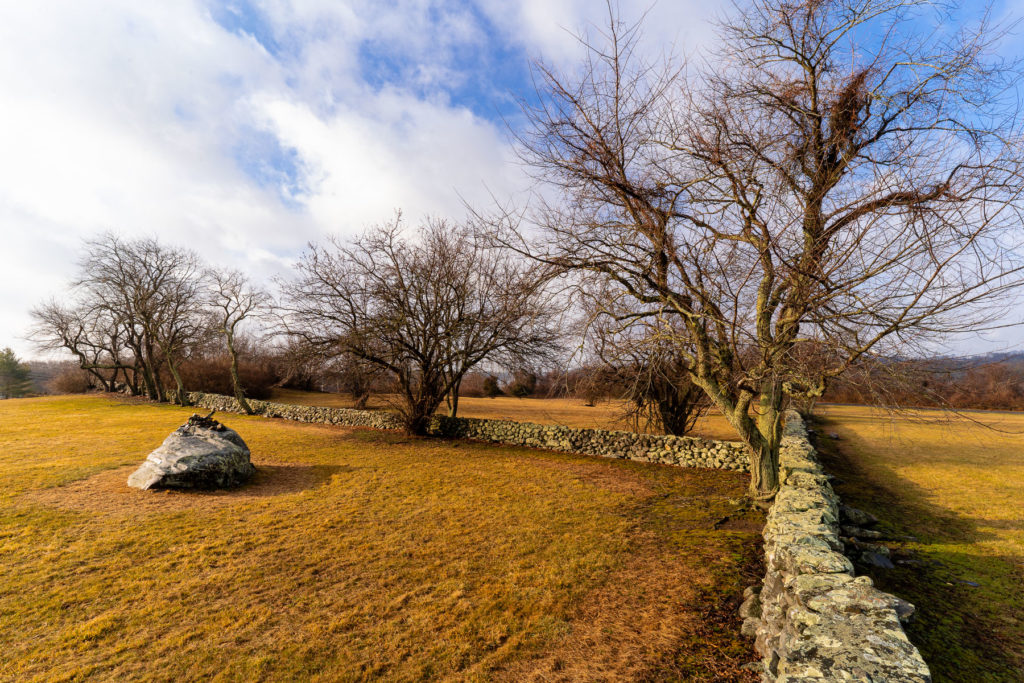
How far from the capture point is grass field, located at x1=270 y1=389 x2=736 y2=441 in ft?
60.7

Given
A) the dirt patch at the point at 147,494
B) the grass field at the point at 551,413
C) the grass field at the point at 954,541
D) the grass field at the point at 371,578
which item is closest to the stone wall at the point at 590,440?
the grass field at the point at 551,413

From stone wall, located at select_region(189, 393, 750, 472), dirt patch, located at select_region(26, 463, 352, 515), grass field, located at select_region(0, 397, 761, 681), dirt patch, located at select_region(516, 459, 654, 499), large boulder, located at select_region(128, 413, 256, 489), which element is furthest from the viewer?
stone wall, located at select_region(189, 393, 750, 472)

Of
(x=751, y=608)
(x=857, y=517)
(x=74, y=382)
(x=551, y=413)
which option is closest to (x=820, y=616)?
(x=751, y=608)

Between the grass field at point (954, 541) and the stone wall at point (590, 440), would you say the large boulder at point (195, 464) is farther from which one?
the grass field at point (954, 541)

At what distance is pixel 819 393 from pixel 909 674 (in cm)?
432

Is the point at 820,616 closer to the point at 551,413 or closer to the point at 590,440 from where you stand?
the point at 590,440

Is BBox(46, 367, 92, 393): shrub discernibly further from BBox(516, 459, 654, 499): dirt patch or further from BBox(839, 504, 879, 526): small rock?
BBox(839, 504, 879, 526): small rock

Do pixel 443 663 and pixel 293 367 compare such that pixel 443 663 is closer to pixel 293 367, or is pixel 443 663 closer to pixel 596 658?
pixel 596 658

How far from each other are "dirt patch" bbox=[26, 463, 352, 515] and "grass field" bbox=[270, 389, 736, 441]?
293 inches

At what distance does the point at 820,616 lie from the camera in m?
3.27

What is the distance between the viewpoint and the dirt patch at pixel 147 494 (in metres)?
7.63

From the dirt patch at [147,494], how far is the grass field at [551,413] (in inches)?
293

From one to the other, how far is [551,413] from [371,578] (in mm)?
21543

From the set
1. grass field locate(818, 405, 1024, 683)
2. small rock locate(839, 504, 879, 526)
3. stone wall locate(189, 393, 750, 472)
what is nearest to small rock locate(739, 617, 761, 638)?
grass field locate(818, 405, 1024, 683)
